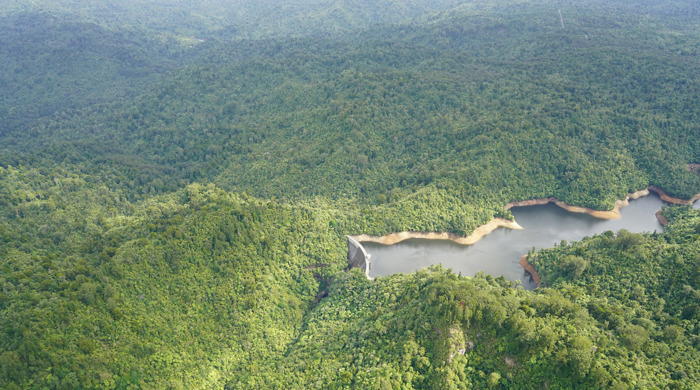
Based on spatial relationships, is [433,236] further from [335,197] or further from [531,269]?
[335,197]

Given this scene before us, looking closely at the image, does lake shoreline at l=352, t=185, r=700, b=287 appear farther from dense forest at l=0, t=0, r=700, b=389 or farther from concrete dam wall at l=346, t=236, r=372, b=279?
concrete dam wall at l=346, t=236, r=372, b=279

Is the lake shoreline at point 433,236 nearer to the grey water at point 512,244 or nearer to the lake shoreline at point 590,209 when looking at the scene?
the grey water at point 512,244

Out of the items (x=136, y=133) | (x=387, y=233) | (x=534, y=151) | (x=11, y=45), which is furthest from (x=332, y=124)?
(x=11, y=45)

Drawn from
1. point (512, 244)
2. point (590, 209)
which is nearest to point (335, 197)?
point (512, 244)

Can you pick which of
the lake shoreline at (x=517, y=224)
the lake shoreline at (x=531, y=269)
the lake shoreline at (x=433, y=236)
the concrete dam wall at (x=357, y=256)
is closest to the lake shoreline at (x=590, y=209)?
the lake shoreline at (x=517, y=224)

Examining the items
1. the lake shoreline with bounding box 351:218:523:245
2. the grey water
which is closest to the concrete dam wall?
the grey water

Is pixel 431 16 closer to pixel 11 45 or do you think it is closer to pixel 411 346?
pixel 11 45
